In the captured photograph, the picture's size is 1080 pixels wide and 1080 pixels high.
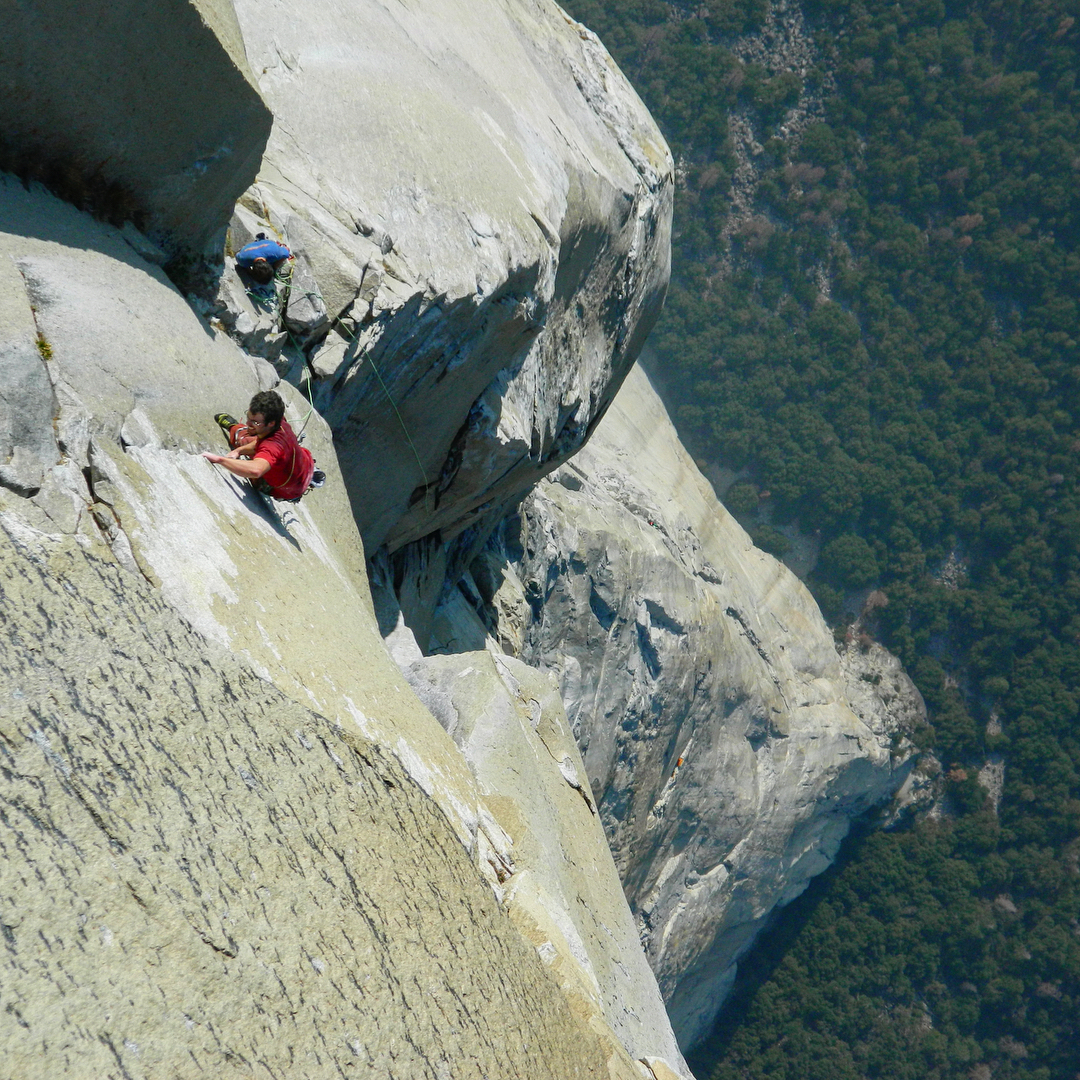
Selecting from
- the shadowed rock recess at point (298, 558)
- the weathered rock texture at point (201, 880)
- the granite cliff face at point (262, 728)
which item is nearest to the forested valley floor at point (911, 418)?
the shadowed rock recess at point (298, 558)

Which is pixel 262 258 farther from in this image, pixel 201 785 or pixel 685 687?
pixel 685 687

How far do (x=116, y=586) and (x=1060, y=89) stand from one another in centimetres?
6131

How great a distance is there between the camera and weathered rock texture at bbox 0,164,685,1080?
4199 millimetres

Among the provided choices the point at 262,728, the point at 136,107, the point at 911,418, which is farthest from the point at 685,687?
the point at 911,418

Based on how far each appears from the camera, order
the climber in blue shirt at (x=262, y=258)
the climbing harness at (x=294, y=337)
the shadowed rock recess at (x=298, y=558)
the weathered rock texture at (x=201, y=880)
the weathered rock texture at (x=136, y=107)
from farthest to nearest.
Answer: the climbing harness at (x=294, y=337) → the climber in blue shirt at (x=262, y=258) → the weathered rock texture at (x=136, y=107) → the shadowed rock recess at (x=298, y=558) → the weathered rock texture at (x=201, y=880)

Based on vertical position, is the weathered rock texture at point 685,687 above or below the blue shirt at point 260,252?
below

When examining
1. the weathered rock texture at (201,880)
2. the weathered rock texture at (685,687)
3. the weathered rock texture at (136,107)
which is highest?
the weathered rock texture at (136,107)

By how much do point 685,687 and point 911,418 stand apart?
104ft

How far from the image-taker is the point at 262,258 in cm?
865

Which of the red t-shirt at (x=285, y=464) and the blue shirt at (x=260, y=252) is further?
the blue shirt at (x=260, y=252)

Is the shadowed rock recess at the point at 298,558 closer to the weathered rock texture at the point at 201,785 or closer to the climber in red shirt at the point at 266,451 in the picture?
the weathered rock texture at the point at 201,785

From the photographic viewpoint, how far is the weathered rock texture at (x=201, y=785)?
4199 millimetres

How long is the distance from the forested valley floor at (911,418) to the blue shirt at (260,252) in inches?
1800

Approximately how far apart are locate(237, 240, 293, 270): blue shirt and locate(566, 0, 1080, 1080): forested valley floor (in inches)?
1800
